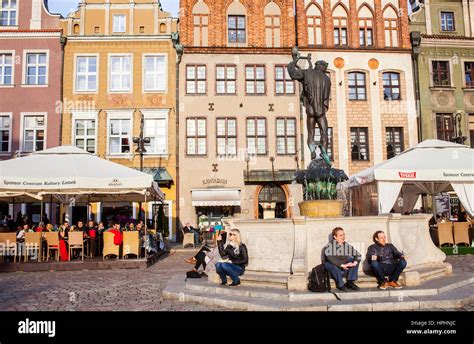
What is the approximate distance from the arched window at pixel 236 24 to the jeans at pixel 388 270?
20977 millimetres

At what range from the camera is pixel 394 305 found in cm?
693

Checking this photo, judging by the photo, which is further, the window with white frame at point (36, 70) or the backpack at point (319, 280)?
the window with white frame at point (36, 70)

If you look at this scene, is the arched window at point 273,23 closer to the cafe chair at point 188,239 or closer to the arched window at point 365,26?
the arched window at point 365,26

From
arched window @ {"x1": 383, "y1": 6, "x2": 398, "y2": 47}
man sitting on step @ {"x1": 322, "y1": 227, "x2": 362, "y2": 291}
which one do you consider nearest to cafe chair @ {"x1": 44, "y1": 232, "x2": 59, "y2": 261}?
man sitting on step @ {"x1": 322, "y1": 227, "x2": 362, "y2": 291}

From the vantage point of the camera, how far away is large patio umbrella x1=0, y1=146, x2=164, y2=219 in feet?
43.5

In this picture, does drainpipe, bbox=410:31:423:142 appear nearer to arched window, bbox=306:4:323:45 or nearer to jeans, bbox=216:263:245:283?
arched window, bbox=306:4:323:45

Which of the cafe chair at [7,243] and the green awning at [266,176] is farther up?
the green awning at [266,176]

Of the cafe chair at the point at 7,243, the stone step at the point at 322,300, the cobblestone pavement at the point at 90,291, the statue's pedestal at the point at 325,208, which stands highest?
the statue's pedestal at the point at 325,208

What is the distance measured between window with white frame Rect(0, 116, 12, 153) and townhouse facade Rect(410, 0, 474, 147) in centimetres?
2364

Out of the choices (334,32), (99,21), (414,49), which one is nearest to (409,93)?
(414,49)

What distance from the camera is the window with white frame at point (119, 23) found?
26000mm

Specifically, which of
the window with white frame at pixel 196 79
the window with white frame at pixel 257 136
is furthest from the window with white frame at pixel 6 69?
the window with white frame at pixel 257 136

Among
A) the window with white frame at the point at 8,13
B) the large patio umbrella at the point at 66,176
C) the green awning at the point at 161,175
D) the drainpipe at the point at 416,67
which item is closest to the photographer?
the large patio umbrella at the point at 66,176

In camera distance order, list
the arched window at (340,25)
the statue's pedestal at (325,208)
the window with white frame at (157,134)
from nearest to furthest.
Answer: the statue's pedestal at (325,208) < the window with white frame at (157,134) < the arched window at (340,25)
